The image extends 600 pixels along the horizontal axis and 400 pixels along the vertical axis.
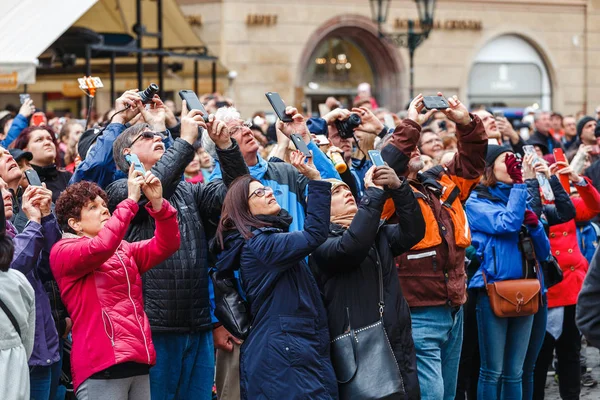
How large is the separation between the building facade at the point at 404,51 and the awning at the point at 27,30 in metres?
10.2

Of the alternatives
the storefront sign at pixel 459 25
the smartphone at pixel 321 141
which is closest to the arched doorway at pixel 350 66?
the storefront sign at pixel 459 25

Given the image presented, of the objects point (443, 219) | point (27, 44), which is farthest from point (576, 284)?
point (27, 44)

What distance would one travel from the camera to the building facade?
25.5m

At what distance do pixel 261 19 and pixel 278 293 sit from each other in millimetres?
20637

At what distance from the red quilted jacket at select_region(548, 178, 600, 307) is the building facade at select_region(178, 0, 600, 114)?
13.8m

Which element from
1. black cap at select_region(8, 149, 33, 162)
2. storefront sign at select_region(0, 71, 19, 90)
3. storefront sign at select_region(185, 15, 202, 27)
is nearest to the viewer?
black cap at select_region(8, 149, 33, 162)

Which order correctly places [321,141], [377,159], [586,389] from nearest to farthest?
1. [377,159]
2. [321,141]
3. [586,389]

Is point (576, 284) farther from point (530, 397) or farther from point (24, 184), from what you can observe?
point (24, 184)

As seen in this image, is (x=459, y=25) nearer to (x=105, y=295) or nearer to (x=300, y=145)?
A: (x=300, y=145)

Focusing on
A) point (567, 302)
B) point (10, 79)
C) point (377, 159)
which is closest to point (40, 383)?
point (377, 159)

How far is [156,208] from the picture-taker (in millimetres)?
5551

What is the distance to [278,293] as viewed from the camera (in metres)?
5.50

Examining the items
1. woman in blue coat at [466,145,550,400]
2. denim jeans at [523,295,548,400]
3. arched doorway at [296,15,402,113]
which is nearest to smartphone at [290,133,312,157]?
woman in blue coat at [466,145,550,400]

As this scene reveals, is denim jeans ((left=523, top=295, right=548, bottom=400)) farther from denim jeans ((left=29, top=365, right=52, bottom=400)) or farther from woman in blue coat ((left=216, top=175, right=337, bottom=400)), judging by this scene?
denim jeans ((left=29, top=365, right=52, bottom=400))
